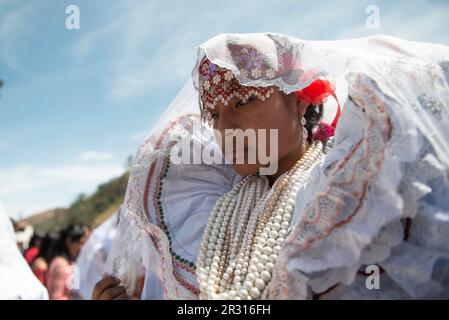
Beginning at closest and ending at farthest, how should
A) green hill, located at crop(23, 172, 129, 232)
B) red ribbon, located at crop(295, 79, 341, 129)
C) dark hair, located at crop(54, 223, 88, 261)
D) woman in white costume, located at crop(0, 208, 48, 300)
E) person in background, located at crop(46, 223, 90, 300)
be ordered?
red ribbon, located at crop(295, 79, 341, 129) < woman in white costume, located at crop(0, 208, 48, 300) < person in background, located at crop(46, 223, 90, 300) < dark hair, located at crop(54, 223, 88, 261) < green hill, located at crop(23, 172, 129, 232)

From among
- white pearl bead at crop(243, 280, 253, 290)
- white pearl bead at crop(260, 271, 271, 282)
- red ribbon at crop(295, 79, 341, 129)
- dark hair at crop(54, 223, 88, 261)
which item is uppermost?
red ribbon at crop(295, 79, 341, 129)

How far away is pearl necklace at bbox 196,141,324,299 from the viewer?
5.22 ft

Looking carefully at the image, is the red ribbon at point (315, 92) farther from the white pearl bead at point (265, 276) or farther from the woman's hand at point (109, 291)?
the woman's hand at point (109, 291)

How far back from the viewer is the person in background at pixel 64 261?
5195 millimetres

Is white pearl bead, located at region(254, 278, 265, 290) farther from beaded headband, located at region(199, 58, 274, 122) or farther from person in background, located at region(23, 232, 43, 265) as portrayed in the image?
person in background, located at region(23, 232, 43, 265)

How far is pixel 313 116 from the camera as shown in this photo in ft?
6.79

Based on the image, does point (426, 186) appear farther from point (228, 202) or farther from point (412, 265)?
point (228, 202)

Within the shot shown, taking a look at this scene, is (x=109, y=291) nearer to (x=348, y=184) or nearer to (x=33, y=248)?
(x=348, y=184)

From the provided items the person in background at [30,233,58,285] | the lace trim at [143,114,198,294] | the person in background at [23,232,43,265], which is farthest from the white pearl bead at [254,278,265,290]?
the person in background at [23,232,43,265]

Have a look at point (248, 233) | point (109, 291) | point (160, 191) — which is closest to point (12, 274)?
point (109, 291)

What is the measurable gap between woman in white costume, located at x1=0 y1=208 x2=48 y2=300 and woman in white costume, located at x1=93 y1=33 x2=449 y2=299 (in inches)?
15.8

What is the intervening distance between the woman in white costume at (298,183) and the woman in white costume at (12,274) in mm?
402

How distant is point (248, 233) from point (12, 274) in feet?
3.92

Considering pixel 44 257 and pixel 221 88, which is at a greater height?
pixel 221 88
